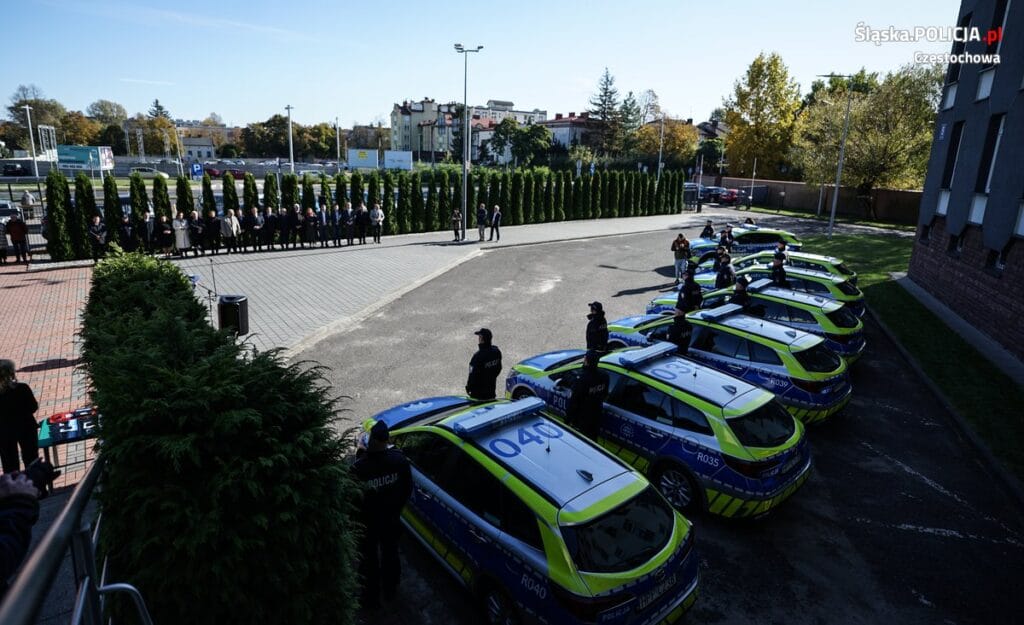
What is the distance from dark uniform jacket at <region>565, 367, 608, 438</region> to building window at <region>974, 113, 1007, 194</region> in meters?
14.7

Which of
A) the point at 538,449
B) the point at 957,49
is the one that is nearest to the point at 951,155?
the point at 957,49

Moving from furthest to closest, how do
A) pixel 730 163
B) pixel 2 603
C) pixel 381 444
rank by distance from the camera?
pixel 730 163 → pixel 381 444 → pixel 2 603

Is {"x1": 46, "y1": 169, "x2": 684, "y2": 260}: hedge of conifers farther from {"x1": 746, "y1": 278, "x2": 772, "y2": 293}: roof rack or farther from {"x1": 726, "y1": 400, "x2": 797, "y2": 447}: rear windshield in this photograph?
{"x1": 726, "y1": 400, "x2": 797, "y2": 447}: rear windshield

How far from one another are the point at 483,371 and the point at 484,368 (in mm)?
61

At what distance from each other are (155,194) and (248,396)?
20.5 metres

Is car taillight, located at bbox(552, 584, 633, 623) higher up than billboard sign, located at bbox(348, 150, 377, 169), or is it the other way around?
billboard sign, located at bbox(348, 150, 377, 169)

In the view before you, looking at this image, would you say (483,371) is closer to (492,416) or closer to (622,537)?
(492,416)

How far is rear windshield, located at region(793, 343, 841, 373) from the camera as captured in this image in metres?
9.12

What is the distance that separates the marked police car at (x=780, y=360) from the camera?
356 inches

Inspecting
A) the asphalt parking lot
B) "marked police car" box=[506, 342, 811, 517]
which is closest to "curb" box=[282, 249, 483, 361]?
the asphalt parking lot

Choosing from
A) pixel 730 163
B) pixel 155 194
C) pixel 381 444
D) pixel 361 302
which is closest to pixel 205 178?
pixel 155 194

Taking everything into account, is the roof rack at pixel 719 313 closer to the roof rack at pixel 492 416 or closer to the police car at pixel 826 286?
the police car at pixel 826 286

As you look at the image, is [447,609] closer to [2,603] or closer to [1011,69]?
[2,603]

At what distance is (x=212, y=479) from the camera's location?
3.56 metres
